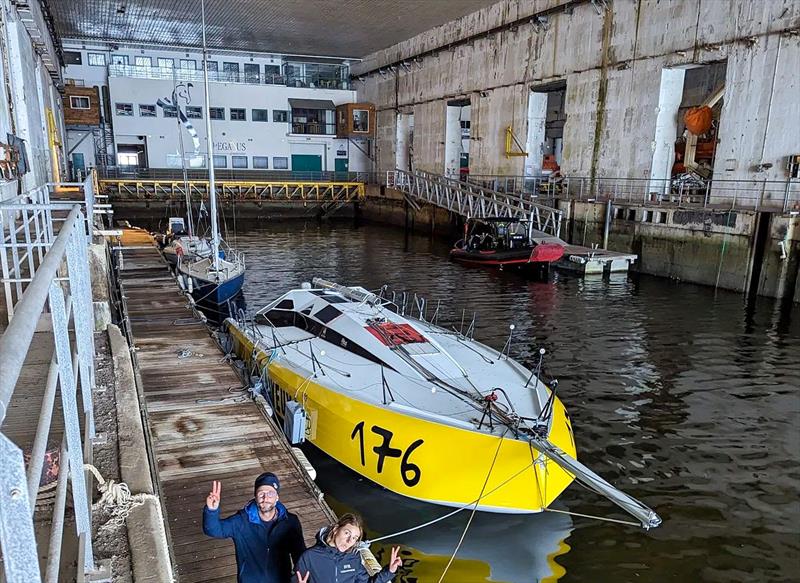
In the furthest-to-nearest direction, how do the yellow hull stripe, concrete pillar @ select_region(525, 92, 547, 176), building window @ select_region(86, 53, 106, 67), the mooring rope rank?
building window @ select_region(86, 53, 106, 67) < concrete pillar @ select_region(525, 92, 547, 176) < the yellow hull stripe < the mooring rope

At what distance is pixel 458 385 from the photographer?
8.73 metres

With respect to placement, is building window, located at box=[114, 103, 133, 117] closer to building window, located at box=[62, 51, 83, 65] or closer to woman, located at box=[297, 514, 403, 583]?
building window, located at box=[62, 51, 83, 65]

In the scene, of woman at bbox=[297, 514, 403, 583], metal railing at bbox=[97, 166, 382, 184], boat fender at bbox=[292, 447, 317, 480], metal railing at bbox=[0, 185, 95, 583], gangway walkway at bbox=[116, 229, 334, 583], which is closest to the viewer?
metal railing at bbox=[0, 185, 95, 583]

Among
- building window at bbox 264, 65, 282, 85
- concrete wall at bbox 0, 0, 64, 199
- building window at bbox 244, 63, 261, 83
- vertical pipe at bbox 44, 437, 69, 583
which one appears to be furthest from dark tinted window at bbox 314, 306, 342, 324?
building window at bbox 244, 63, 261, 83

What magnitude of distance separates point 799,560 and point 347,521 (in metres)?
6.25

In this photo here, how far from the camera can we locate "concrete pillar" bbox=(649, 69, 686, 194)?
23672 mm

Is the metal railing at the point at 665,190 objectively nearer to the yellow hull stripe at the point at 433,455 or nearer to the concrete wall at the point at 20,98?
the yellow hull stripe at the point at 433,455

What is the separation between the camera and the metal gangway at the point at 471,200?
26.9 m

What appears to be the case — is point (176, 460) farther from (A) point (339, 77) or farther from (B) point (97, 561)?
(A) point (339, 77)

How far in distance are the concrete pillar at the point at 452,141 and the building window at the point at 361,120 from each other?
37.4 feet

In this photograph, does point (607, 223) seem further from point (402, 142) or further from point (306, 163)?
point (306, 163)

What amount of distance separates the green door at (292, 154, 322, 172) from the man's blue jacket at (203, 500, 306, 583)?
48.7 meters

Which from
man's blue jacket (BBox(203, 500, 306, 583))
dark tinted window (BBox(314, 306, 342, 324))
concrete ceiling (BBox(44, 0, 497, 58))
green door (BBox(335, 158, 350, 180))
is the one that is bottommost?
dark tinted window (BBox(314, 306, 342, 324))

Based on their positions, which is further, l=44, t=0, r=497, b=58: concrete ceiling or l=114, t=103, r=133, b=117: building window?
l=114, t=103, r=133, b=117: building window
